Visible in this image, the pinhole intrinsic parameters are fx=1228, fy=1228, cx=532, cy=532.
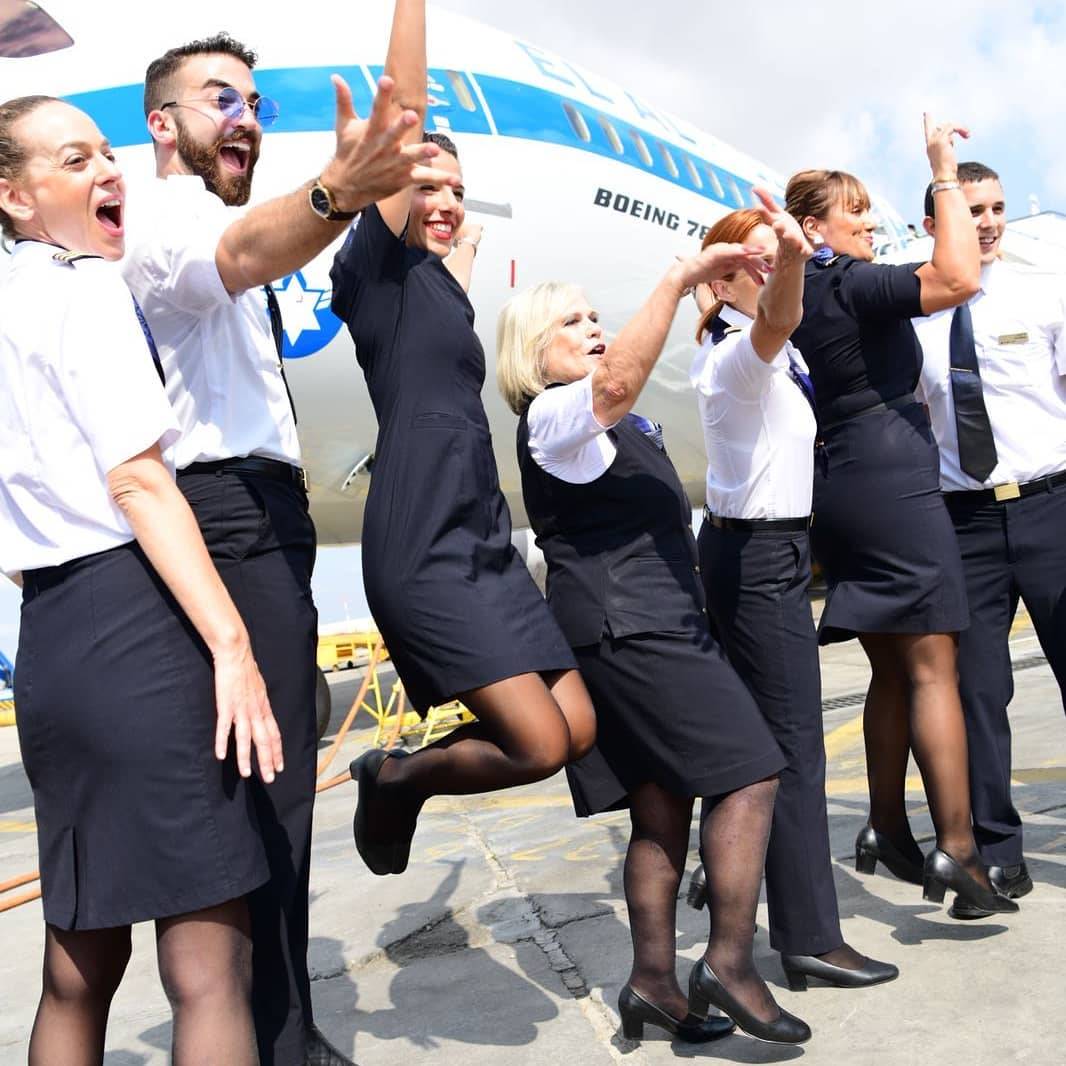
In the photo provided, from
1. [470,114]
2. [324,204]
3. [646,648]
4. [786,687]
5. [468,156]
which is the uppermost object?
[470,114]

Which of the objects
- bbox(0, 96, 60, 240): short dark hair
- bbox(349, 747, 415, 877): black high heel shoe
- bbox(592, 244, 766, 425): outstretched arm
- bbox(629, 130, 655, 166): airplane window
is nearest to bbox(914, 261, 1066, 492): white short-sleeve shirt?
bbox(592, 244, 766, 425): outstretched arm

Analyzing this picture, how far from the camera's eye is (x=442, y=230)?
267cm

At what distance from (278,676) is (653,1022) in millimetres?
1098

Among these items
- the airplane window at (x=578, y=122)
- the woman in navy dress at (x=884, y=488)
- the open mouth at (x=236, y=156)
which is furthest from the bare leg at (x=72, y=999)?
the airplane window at (x=578, y=122)

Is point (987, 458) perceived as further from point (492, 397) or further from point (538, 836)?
point (492, 397)

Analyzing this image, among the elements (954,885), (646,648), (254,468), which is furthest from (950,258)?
(254,468)

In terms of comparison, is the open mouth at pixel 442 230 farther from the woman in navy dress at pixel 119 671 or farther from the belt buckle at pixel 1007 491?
the belt buckle at pixel 1007 491

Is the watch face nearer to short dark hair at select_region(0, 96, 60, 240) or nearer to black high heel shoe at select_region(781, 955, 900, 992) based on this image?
short dark hair at select_region(0, 96, 60, 240)

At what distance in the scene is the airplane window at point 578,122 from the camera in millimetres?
8289

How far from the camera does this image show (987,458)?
11.1ft

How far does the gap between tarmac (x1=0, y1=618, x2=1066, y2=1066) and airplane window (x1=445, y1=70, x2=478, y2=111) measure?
472 centimetres

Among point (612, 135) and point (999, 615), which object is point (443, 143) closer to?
point (999, 615)

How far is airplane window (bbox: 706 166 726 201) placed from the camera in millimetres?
9969

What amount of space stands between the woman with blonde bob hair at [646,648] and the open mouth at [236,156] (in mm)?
709
